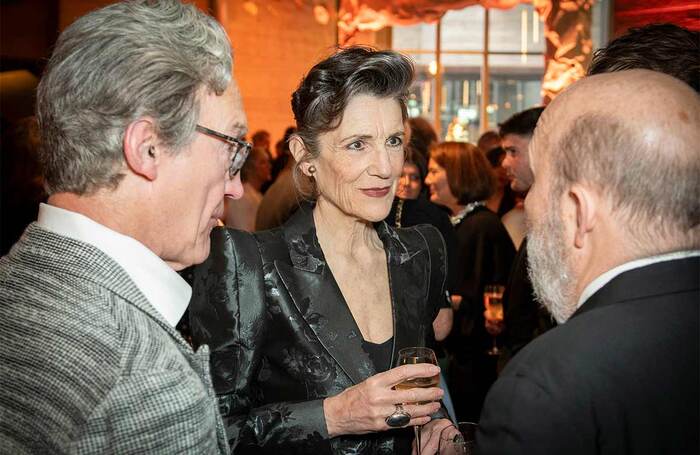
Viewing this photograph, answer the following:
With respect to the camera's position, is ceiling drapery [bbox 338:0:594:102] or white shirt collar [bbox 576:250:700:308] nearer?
white shirt collar [bbox 576:250:700:308]

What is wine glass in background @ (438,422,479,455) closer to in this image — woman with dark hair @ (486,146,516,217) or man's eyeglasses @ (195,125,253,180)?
man's eyeglasses @ (195,125,253,180)

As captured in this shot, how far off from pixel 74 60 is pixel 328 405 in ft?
3.45

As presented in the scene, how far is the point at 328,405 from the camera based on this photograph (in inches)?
73.3

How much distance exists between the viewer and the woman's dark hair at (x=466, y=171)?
4.82 meters

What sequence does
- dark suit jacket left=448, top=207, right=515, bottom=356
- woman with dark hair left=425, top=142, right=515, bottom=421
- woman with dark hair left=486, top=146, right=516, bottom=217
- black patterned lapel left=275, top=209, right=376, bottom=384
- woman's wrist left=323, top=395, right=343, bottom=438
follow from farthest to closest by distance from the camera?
woman with dark hair left=486, top=146, right=516, bottom=217 → dark suit jacket left=448, top=207, right=515, bottom=356 → woman with dark hair left=425, top=142, right=515, bottom=421 → black patterned lapel left=275, top=209, right=376, bottom=384 → woman's wrist left=323, top=395, right=343, bottom=438

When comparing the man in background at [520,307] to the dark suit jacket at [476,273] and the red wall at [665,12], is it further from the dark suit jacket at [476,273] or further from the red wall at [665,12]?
the red wall at [665,12]

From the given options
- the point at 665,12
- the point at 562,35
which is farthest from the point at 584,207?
the point at 562,35

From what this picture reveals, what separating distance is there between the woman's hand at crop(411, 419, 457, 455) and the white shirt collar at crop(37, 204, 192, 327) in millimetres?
837

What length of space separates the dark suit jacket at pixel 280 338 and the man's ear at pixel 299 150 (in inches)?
7.7

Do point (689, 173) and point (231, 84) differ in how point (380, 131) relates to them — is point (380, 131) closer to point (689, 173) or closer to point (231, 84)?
point (231, 84)

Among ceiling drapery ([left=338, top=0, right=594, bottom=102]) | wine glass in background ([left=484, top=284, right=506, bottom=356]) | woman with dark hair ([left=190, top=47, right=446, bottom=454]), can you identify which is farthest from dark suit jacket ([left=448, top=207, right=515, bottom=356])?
ceiling drapery ([left=338, top=0, right=594, bottom=102])

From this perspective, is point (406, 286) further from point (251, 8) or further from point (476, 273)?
point (251, 8)

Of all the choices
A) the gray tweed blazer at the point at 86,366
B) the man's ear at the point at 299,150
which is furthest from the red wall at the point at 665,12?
the gray tweed blazer at the point at 86,366

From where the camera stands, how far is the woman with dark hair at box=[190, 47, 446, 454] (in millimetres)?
1865
